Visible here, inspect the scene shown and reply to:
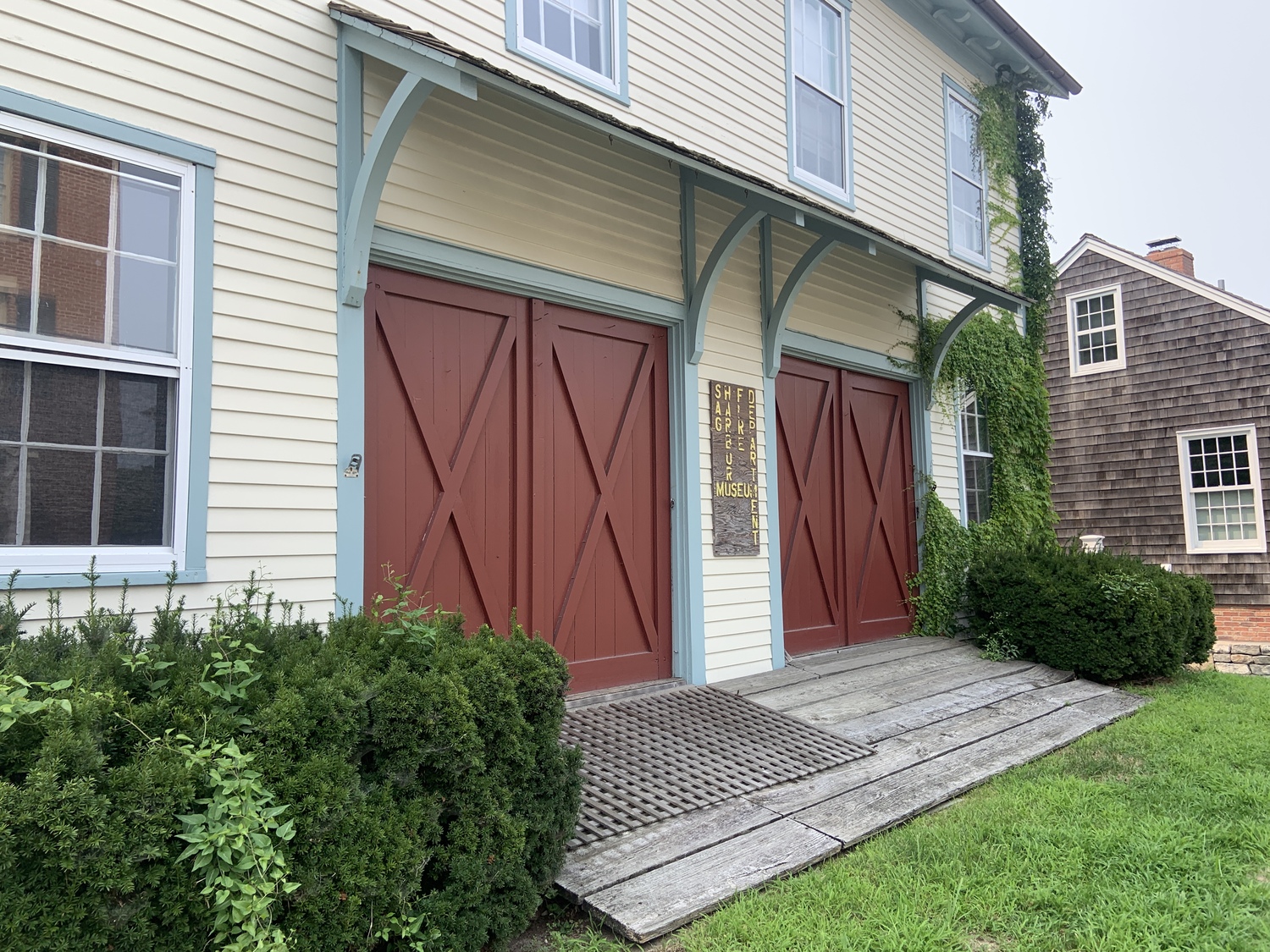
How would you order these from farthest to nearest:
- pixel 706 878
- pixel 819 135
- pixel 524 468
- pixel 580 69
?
pixel 819 135 < pixel 580 69 < pixel 524 468 < pixel 706 878

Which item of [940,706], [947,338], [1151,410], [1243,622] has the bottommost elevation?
[1243,622]

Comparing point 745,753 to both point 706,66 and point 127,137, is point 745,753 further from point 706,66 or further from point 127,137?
point 706,66

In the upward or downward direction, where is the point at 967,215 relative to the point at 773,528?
upward

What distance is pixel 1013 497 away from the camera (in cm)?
957

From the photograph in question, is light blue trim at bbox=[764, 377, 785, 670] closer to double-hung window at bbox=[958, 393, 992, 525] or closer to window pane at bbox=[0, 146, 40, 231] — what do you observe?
double-hung window at bbox=[958, 393, 992, 525]

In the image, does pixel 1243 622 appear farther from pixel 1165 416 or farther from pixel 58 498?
pixel 58 498

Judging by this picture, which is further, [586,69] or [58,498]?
[586,69]

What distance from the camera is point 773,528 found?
22.2 feet

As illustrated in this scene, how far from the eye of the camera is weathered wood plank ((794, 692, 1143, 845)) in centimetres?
381

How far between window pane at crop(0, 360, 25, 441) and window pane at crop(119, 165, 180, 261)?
0.68 meters

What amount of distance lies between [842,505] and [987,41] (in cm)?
606

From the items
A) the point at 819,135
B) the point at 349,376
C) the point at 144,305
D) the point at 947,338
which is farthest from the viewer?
the point at 947,338

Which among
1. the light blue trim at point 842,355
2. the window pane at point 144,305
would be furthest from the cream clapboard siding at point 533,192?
the light blue trim at point 842,355

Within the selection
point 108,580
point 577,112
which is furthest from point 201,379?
point 577,112
